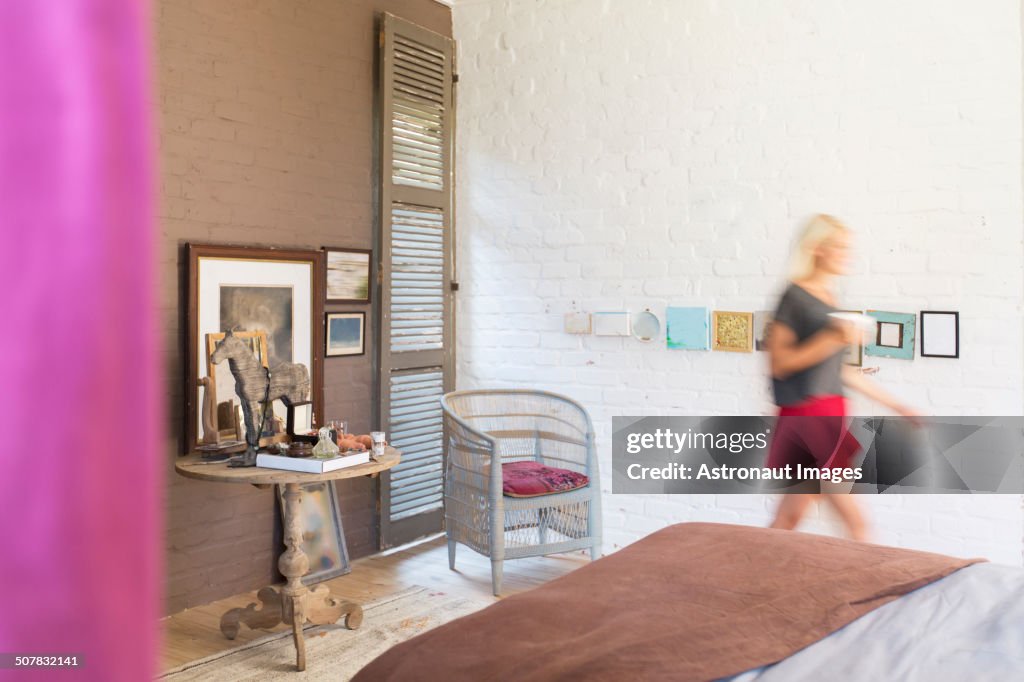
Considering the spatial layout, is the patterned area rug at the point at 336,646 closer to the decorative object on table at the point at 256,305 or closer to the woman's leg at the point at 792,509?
the decorative object on table at the point at 256,305

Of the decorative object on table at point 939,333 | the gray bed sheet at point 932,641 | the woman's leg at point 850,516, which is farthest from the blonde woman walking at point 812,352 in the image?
the gray bed sheet at point 932,641

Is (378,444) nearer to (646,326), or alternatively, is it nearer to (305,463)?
(305,463)

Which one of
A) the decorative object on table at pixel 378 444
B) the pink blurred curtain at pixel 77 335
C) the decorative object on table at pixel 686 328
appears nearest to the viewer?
the pink blurred curtain at pixel 77 335

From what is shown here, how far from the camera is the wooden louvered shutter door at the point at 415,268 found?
5113 mm

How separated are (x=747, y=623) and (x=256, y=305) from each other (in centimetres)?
296

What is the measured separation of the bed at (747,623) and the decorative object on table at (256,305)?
224 cm

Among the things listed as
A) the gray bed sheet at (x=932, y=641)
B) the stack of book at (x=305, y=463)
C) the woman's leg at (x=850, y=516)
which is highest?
the stack of book at (x=305, y=463)

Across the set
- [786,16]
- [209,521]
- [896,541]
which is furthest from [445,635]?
[786,16]

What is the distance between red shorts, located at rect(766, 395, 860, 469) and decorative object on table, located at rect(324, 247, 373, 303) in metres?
2.42

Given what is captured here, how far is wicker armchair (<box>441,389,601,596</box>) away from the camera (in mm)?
4352

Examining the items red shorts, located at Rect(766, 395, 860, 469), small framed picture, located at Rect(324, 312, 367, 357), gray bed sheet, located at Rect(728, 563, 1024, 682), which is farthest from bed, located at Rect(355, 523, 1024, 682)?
small framed picture, located at Rect(324, 312, 367, 357)

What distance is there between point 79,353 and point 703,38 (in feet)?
16.3

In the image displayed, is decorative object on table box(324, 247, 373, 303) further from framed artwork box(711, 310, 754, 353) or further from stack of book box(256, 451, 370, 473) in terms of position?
framed artwork box(711, 310, 754, 353)

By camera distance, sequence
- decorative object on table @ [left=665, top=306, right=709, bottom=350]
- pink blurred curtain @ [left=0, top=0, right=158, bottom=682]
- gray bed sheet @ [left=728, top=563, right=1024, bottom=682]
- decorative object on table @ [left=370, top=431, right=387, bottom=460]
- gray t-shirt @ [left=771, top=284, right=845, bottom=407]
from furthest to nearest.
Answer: decorative object on table @ [left=665, top=306, right=709, bottom=350] → decorative object on table @ [left=370, top=431, right=387, bottom=460] → gray t-shirt @ [left=771, top=284, right=845, bottom=407] → gray bed sheet @ [left=728, top=563, right=1024, bottom=682] → pink blurred curtain @ [left=0, top=0, right=158, bottom=682]
